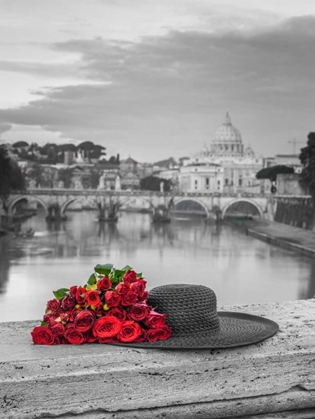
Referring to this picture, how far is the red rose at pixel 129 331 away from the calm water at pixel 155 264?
6546mm

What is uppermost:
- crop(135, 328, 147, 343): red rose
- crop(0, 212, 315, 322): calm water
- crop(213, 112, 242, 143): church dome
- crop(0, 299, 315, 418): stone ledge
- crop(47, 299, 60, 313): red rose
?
crop(213, 112, 242, 143): church dome

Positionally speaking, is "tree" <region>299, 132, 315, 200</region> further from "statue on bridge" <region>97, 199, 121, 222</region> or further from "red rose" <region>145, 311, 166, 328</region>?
"red rose" <region>145, 311, 166, 328</region>

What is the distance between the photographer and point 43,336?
1.65 m

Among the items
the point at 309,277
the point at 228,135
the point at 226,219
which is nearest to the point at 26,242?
the point at 309,277

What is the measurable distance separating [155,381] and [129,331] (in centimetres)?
15

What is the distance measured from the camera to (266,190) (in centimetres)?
4006

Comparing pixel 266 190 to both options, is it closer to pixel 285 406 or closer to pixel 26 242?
pixel 26 242

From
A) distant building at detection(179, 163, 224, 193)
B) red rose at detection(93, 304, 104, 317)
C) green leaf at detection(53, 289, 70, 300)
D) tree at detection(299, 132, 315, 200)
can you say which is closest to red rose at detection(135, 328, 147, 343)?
red rose at detection(93, 304, 104, 317)

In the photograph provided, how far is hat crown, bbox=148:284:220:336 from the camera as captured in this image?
1719 mm

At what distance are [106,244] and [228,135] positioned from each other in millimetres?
45581

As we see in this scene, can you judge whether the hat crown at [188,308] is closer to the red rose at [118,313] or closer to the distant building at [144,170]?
the red rose at [118,313]

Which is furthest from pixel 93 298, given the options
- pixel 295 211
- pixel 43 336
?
pixel 295 211

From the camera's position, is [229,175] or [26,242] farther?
[229,175]

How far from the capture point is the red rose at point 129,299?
1.71 metres
